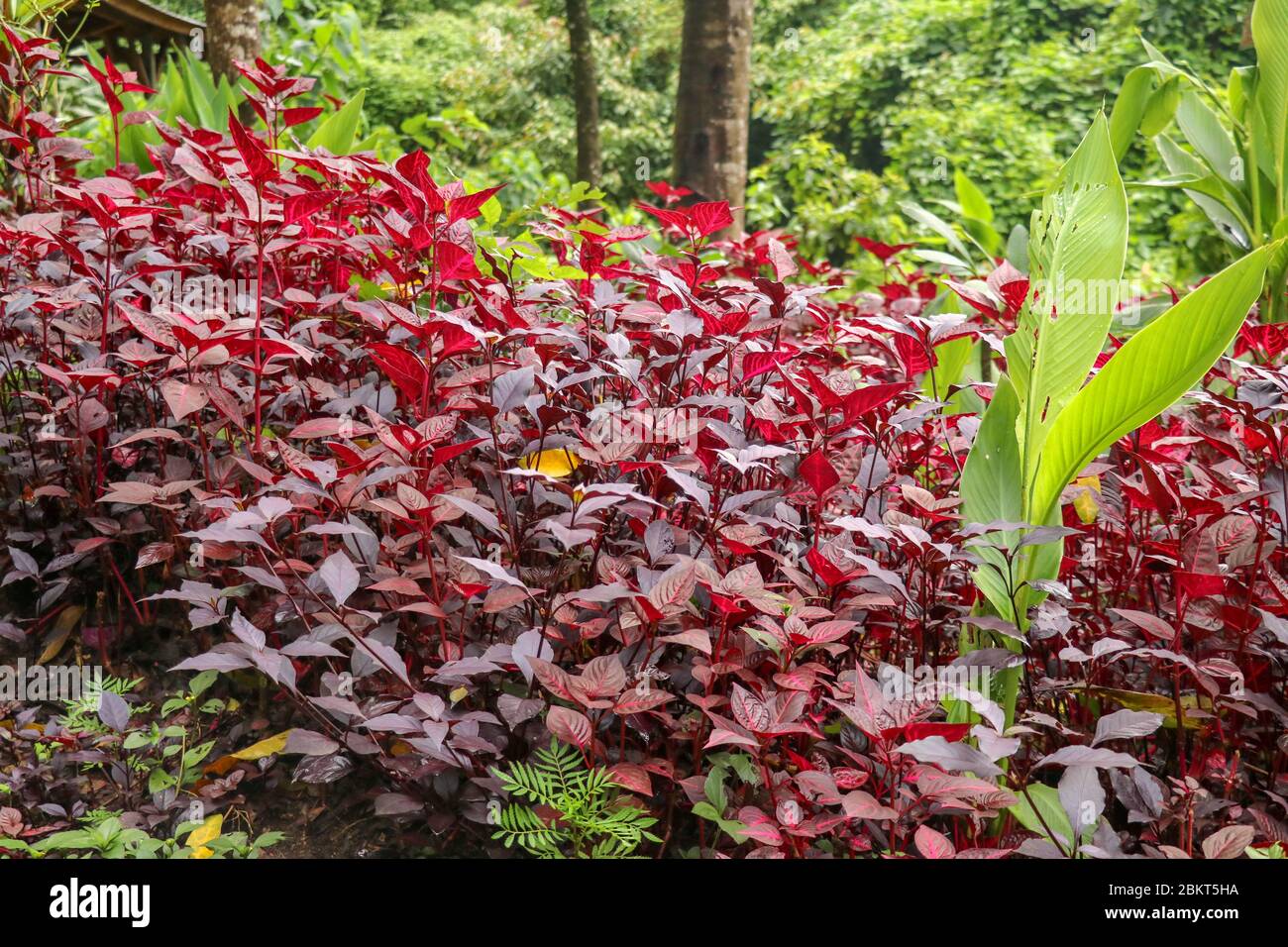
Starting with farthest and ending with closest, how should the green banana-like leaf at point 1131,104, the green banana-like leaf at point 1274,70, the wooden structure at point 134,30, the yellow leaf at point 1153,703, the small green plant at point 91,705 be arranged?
the wooden structure at point 134,30
the green banana-like leaf at point 1131,104
the green banana-like leaf at point 1274,70
the small green plant at point 91,705
the yellow leaf at point 1153,703

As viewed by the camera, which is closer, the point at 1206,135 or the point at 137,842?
the point at 137,842

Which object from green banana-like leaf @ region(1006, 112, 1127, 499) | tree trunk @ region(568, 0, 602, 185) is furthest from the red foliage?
tree trunk @ region(568, 0, 602, 185)

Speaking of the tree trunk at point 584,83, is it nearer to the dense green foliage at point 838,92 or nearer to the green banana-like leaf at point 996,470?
the dense green foliage at point 838,92

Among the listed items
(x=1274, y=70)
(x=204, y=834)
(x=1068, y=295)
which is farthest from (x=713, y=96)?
(x=204, y=834)

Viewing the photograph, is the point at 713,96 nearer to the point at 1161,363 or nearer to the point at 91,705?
the point at 1161,363

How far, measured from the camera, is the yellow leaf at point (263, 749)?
1.68 m

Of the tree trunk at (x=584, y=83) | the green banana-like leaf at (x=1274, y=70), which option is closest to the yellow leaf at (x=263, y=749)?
the green banana-like leaf at (x=1274, y=70)

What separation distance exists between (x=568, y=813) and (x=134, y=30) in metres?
7.95

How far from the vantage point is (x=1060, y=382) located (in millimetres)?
1561

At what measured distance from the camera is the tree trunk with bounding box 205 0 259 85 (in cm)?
394

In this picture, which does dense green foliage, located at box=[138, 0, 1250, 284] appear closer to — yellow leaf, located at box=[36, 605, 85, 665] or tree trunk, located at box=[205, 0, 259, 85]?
tree trunk, located at box=[205, 0, 259, 85]

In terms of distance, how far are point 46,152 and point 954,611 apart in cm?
220

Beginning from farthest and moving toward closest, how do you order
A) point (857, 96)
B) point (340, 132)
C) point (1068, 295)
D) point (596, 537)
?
1. point (857, 96)
2. point (340, 132)
3. point (596, 537)
4. point (1068, 295)

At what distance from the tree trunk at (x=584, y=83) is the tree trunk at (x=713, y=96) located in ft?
7.52
